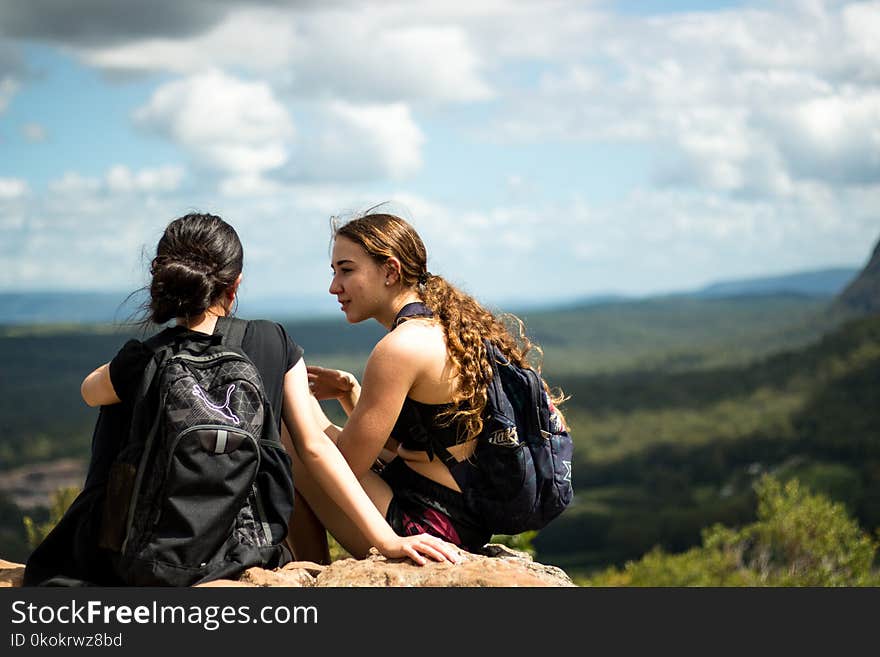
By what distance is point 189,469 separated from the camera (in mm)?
3852

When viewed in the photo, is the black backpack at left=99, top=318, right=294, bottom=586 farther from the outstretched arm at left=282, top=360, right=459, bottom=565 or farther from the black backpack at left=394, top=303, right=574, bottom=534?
the black backpack at left=394, top=303, right=574, bottom=534

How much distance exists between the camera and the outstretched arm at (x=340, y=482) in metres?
4.37

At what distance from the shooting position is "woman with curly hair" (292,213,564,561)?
4.59 meters

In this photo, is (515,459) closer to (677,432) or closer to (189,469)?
(189,469)

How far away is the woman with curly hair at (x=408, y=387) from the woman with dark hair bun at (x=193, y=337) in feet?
0.99

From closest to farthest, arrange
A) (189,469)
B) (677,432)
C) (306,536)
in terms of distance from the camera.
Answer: (189,469), (306,536), (677,432)

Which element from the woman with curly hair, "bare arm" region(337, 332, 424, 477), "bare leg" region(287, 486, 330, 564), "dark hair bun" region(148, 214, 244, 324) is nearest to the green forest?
"bare leg" region(287, 486, 330, 564)

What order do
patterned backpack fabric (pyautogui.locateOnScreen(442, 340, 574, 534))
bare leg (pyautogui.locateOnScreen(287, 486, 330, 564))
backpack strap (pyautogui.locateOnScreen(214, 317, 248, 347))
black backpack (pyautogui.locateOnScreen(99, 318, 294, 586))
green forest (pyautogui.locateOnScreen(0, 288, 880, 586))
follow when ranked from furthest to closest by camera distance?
green forest (pyautogui.locateOnScreen(0, 288, 880, 586)), bare leg (pyautogui.locateOnScreen(287, 486, 330, 564)), patterned backpack fabric (pyautogui.locateOnScreen(442, 340, 574, 534)), backpack strap (pyautogui.locateOnScreen(214, 317, 248, 347)), black backpack (pyautogui.locateOnScreen(99, 318, 294, 586))

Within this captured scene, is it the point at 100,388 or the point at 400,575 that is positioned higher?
the point at 100,388

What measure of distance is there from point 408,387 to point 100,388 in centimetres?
129

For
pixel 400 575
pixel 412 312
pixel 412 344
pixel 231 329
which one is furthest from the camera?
pixel 412 312

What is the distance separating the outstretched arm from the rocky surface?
0.06 metres

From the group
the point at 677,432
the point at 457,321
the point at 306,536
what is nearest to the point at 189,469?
the point at 306,536

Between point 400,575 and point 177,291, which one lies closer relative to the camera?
point 177,291
